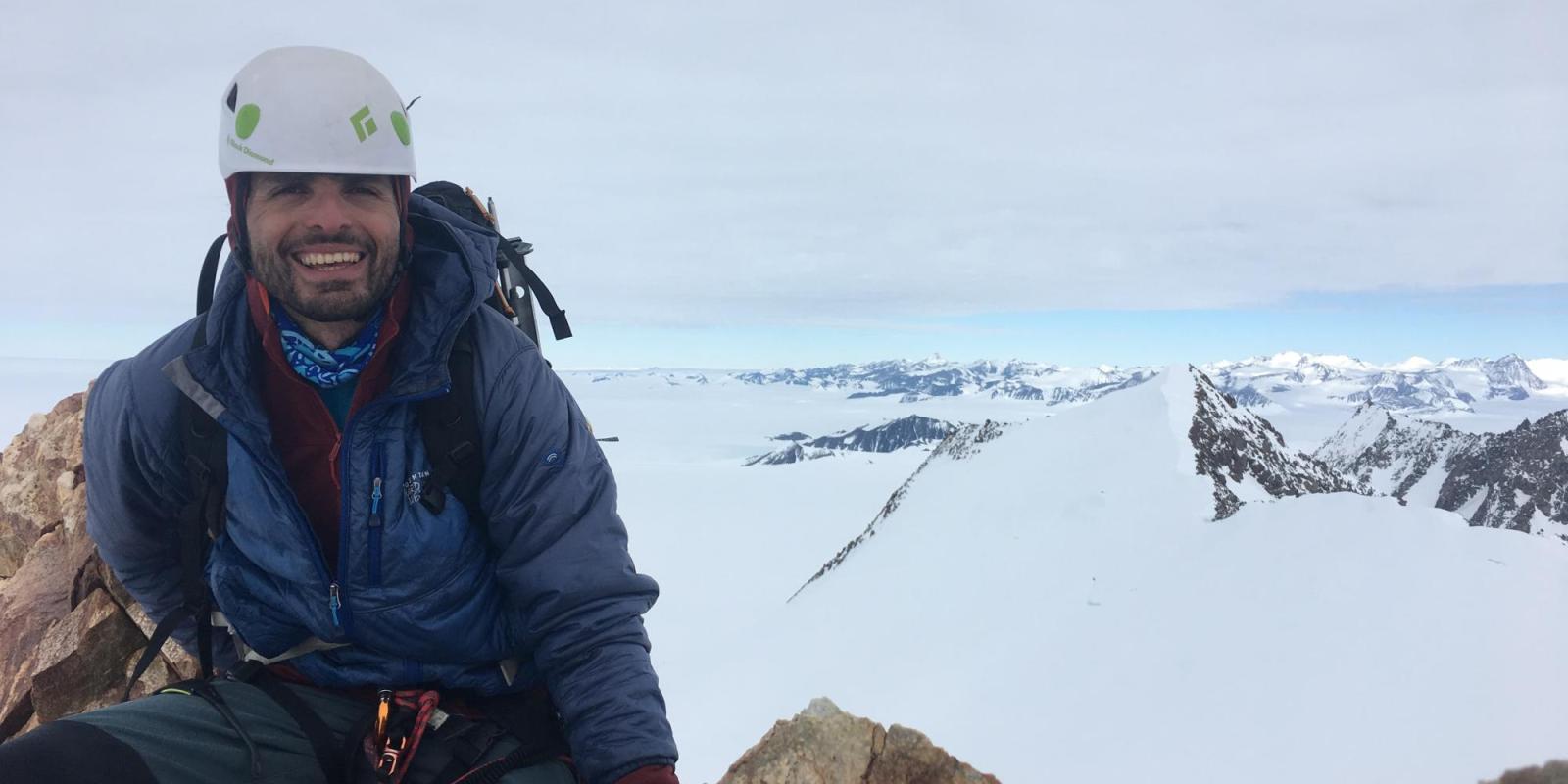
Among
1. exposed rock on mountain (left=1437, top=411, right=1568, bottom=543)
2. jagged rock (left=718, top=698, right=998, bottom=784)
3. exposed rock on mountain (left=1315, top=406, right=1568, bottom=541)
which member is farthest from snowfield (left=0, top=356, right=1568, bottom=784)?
exposed rock on mountain (left=1437, top=411, right=1568, bottom=543)

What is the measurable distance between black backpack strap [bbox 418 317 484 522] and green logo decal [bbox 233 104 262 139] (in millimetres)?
1244

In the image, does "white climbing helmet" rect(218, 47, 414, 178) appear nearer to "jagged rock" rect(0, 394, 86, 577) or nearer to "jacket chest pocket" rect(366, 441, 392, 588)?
"jacket chest pocket" rect(366, 441, 392, 588)

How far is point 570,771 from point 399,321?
2226 millimetres

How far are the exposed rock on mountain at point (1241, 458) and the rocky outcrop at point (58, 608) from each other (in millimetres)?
19557

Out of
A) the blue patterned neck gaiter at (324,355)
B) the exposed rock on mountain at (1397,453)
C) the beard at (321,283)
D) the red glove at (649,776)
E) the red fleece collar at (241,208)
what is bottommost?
the exposed rock on mountain at (1397,453)

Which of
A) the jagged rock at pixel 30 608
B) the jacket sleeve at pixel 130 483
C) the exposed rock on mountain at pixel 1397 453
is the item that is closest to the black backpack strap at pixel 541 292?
the jacket sleeve at pixel 130 483

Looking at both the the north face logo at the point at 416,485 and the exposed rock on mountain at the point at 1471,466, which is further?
the exposed rock on mountain at the point at 1471,466

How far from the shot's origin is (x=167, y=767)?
309cm

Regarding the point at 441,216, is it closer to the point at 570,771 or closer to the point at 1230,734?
the point at 570,771

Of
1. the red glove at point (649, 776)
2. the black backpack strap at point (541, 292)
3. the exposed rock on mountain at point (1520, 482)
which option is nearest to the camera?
the red glove at point (649, 776)

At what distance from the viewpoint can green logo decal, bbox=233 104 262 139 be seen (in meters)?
3.27

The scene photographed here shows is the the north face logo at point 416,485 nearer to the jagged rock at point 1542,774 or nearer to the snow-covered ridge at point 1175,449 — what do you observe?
the jagged rock at point 1542,774

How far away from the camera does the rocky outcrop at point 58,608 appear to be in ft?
18.6

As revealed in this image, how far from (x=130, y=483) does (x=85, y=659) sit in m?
3.25
